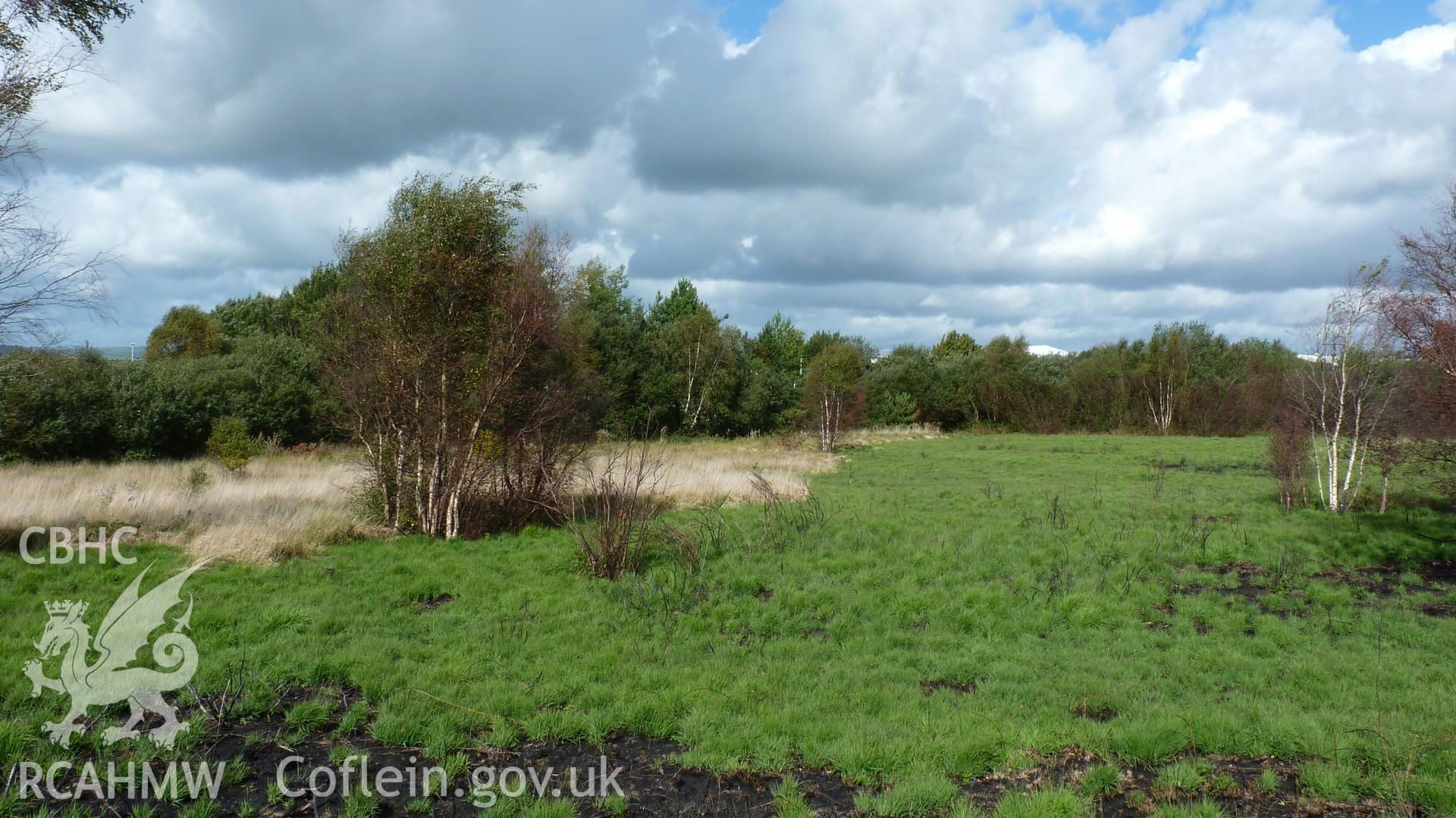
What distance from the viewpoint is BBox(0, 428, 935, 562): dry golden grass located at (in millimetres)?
8961

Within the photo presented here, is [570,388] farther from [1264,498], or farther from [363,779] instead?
[1264,498]

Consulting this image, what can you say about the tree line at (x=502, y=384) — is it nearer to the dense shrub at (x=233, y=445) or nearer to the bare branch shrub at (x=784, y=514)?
the dense shrub at (x=233, y=445)

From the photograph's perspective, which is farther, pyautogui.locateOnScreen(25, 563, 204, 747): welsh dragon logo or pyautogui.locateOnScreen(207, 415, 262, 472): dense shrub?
pyautogui.locateOnScreen(207, 415, 262, 472): dense shrub

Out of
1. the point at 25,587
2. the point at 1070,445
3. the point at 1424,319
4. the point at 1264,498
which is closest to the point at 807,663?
the point at 25,587

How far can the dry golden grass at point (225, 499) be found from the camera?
896 cm

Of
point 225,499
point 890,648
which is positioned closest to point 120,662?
point 890,648

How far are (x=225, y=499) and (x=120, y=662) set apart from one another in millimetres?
6891

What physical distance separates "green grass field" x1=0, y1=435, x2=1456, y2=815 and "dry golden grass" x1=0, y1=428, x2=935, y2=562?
0.58 meters

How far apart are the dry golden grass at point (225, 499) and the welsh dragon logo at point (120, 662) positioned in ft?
5.86

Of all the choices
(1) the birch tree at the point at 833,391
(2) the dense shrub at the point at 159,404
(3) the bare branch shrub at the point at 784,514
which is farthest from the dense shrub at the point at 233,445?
(1) the birch tree at the point at 833,391

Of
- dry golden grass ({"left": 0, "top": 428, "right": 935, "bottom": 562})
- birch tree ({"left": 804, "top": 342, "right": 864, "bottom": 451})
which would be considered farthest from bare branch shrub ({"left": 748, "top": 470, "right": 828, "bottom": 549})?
birch tree ({"left": 804, "top": 342, "right": 864, "bottom": 451})

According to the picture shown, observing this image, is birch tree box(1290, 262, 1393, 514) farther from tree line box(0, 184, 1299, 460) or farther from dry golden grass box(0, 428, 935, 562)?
dry golden grass box(0, 428, 935, 562)

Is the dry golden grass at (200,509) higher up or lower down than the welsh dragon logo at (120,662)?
higher up

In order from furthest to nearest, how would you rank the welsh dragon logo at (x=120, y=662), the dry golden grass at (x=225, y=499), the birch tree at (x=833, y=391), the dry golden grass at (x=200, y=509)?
1. the birch tree at (x=833, y=391)
2. the dry golden grass at (x=225, y=499)
3. the dry golden grass at (x=200, y=509)
4. the welsh dragon logo at (x=120, y=662)
